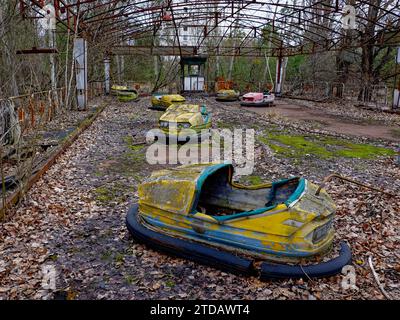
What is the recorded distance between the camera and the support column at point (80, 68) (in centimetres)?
1106

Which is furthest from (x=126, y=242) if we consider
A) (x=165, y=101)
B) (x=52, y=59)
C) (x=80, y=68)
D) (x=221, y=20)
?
(x=221, y=20)

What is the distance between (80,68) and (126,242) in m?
9.27

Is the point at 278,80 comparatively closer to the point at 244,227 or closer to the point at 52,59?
the point at 52,59

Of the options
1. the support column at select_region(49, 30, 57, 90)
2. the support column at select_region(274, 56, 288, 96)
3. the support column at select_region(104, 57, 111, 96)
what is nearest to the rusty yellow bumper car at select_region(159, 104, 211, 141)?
the support column at select_region(49, 30, 57, 90)

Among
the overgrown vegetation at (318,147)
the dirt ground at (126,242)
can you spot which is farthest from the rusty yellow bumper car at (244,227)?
the overgrown vegetation at (318,147)

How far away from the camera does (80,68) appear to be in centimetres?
1115

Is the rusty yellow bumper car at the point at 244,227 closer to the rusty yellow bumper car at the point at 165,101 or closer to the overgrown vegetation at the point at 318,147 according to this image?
the overgrown vegetation at the point at 318,147

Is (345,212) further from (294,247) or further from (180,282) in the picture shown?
(180,282)

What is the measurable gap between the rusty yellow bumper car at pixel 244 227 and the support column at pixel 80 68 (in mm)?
8978

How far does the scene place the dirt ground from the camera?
2459mm

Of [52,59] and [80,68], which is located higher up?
[52,59]

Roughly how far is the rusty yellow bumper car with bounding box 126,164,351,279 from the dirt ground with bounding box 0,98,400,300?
0.11 metres

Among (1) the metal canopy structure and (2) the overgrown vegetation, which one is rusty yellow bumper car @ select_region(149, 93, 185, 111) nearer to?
(1) the metal canopy structure
